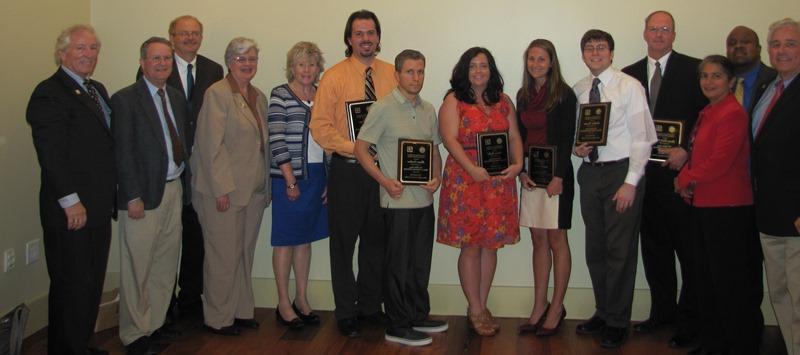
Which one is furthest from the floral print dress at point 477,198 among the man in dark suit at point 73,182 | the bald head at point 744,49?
the man in dark suit at point 73,182

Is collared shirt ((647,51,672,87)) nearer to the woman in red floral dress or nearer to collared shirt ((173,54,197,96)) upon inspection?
the woman in red floral dress

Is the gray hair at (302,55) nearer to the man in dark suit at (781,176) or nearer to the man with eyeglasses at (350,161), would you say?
the man with eyeglasses at (350,161)

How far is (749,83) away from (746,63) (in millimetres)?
181

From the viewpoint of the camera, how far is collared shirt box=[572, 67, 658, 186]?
12.0 feet

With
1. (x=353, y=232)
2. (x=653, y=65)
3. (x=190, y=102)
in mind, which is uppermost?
(x=653, y=65)

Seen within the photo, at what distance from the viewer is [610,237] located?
150 inches

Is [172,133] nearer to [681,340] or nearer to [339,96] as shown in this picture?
[339,96]

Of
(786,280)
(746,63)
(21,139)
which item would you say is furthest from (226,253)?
(746,63)

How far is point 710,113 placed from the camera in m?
3.44

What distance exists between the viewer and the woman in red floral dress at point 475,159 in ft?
12.4

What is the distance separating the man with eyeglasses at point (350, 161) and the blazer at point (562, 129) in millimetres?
926

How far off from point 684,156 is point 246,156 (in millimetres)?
2384

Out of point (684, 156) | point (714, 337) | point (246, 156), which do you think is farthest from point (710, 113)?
point (246, 156)

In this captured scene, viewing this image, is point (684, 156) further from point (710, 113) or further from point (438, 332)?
point (438, 332)
